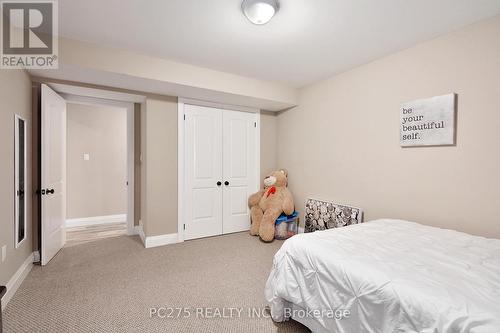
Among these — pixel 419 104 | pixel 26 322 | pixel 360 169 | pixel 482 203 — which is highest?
pixel 419 104

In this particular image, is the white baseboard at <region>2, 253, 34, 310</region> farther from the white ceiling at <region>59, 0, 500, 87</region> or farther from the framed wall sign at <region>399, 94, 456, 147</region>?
the framed wall sign at <region>399, 94, 456, 147</region>

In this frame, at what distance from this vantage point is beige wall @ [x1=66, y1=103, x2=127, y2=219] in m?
4.33

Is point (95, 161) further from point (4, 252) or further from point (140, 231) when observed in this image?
point (4, 252)

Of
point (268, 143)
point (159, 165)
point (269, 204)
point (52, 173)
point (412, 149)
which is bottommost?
point (269, 204)

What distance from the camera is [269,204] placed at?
367 cm

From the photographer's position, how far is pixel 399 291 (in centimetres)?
108

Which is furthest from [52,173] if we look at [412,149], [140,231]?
[412,149]

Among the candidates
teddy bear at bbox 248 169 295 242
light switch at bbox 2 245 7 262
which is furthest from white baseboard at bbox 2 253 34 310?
teddy bear at bbox 248 169 295 242

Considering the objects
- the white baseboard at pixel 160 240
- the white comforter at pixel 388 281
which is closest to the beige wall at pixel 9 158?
the white baseboard at pixel 160 240

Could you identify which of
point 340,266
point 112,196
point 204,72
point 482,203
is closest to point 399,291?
point 340,266

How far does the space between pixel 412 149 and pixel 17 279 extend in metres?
4.02

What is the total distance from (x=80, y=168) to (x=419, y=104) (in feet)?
17.5

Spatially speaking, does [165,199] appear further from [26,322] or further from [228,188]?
[26,322]

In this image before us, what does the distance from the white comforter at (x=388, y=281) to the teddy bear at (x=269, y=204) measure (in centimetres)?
161
